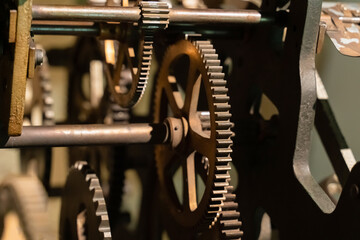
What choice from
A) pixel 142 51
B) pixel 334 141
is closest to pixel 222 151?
pixel 142 51

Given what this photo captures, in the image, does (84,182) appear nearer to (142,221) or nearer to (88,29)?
(88,29)

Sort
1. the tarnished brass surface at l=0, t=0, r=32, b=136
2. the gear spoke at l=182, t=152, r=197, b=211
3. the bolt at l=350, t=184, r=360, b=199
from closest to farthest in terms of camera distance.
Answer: the tarnished brass surface at l=0, t=0, r=32, b=136 → the bolt at l=350, t=184, r=360, b=199 → the gear spoke at l=182, t=152, r=197, b=211

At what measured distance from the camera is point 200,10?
1.11m

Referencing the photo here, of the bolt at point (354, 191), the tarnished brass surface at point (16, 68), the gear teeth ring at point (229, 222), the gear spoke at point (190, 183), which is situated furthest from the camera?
the gear spoke at point (190, 183)

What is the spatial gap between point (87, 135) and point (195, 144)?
0.18m

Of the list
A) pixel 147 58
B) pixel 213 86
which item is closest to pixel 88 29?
pixel 147 58

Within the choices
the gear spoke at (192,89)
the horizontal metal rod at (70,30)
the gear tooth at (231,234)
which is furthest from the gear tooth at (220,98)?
the horizontal metal rod at (70,30)

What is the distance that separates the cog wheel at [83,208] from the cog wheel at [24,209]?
0.05 m

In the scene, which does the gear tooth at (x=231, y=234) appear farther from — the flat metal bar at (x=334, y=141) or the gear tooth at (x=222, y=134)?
the flat metal bar at (x=334, y=141)

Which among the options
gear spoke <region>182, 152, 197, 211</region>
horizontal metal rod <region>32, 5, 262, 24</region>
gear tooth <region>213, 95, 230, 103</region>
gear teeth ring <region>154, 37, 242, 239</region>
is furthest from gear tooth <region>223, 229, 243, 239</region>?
horizontal metal rod <region>32, 5, 262, 24</region>

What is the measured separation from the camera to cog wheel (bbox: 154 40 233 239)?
1014 mm

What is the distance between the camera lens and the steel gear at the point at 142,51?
1.03 metres

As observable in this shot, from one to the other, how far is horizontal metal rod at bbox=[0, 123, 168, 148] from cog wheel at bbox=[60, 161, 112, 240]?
68mm

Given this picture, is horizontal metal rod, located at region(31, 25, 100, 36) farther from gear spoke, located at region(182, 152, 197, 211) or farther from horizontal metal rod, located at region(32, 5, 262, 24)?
gear spoke, located at region(182, 152, 197, 211)
